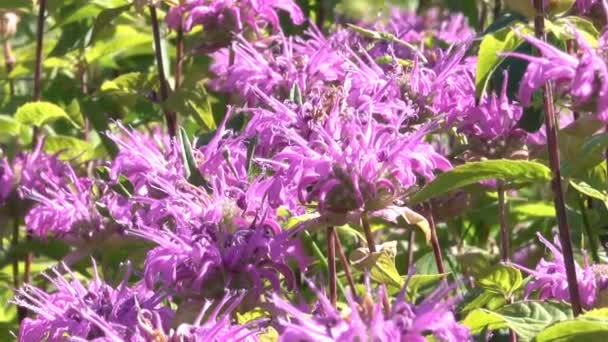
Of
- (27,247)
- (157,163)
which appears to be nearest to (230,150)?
(157,163)

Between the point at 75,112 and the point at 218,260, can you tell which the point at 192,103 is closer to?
the point at 75,112

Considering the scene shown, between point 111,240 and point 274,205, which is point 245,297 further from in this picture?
point 111,240

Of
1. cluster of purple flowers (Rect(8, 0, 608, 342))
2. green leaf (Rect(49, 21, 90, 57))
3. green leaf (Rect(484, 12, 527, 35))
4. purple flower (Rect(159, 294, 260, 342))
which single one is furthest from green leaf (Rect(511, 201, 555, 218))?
purple flower (Rect(159, 294, 260, 342))

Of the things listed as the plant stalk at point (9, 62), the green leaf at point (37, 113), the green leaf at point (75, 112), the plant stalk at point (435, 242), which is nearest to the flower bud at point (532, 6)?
the plant stalk at point (435, 242)

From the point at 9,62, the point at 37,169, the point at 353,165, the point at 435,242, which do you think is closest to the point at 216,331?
the point at 353,165

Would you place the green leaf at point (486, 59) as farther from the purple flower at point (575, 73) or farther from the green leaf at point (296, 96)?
the green leaf at point (296, 96)

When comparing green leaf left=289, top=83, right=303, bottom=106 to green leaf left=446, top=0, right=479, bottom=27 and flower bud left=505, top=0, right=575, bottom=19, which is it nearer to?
flower bud left=505, top=0, right=575, bottom=19
